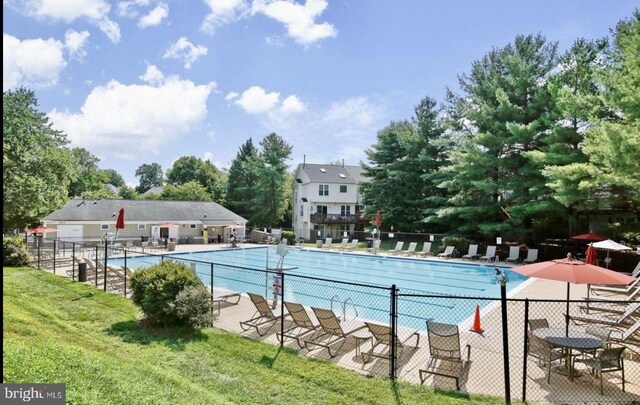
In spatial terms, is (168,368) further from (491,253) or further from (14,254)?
(491,253)

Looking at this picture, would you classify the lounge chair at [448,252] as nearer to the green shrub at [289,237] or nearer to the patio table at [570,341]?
the green shrub at [289,237]

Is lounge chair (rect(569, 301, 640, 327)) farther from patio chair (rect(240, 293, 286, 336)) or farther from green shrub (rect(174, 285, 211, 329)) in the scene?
green shrub (rect(174, 285, 211, 329))

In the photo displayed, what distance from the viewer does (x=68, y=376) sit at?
487 centimetres

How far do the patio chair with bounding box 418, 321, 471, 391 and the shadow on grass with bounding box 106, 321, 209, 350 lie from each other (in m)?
4.92

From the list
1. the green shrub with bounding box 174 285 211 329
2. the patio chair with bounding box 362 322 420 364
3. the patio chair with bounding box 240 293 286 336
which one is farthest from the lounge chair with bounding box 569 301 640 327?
the green shrub with bounding box 174 285 211 329

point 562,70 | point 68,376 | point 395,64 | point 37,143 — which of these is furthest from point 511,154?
point 37,143

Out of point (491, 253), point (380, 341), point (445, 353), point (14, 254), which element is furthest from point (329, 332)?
point (491, 253)

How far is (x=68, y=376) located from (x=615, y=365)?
8143 mm

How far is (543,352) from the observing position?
717 cm

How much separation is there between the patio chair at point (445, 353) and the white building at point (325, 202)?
115 feet

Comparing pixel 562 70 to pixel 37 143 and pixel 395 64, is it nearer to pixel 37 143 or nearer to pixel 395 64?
pixel 395 64

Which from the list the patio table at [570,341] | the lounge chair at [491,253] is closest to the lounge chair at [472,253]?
the lounge chair at [491,253]

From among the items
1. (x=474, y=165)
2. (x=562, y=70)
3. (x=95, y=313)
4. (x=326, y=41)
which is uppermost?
(x=562, y=70)

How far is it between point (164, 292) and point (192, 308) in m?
0.84
